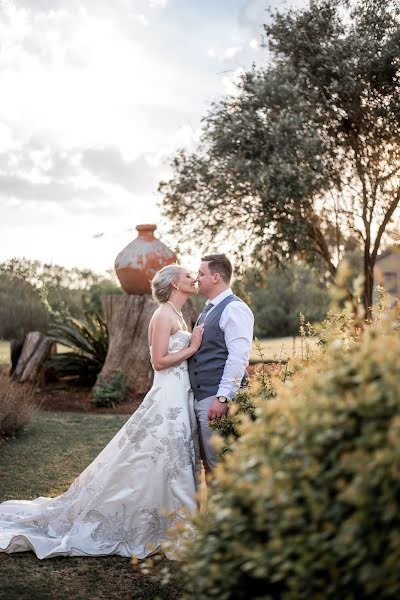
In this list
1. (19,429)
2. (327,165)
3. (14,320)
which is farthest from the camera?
(14,320)

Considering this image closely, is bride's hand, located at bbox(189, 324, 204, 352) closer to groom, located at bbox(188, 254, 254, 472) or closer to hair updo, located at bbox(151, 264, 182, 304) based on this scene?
groom, located at bbox(188, 254, 254, 472)

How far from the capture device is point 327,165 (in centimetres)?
1442

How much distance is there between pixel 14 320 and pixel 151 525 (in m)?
12.0

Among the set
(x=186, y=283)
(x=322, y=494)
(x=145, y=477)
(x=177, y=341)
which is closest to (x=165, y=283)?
(x=186, y=283)

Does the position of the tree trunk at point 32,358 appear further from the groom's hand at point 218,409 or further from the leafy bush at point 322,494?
the leafy bush at point 322,494

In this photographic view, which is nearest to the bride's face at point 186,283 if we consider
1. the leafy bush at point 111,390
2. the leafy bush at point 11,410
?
the leafy bush at point 11,410

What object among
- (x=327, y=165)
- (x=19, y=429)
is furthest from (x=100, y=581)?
(x=327, y=165)

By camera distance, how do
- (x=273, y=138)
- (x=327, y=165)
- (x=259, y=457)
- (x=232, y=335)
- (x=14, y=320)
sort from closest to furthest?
(x=259, y=457) → (x=232, y=335) → (x=273, y=138) → (x=327, y=165) → (x=14, y=320)

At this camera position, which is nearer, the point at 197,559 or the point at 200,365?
the point at 197,559

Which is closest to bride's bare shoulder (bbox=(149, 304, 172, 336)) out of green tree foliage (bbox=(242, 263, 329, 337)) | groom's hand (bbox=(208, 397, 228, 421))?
groom's hand (bbox=(208, 397, 228, 421))

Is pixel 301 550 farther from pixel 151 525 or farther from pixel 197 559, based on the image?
pixel 151 525

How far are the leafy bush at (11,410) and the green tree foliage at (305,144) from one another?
6029mm

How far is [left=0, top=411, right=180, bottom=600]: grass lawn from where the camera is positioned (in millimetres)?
4016

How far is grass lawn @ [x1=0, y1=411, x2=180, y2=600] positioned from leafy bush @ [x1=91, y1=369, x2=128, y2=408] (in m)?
0.56
